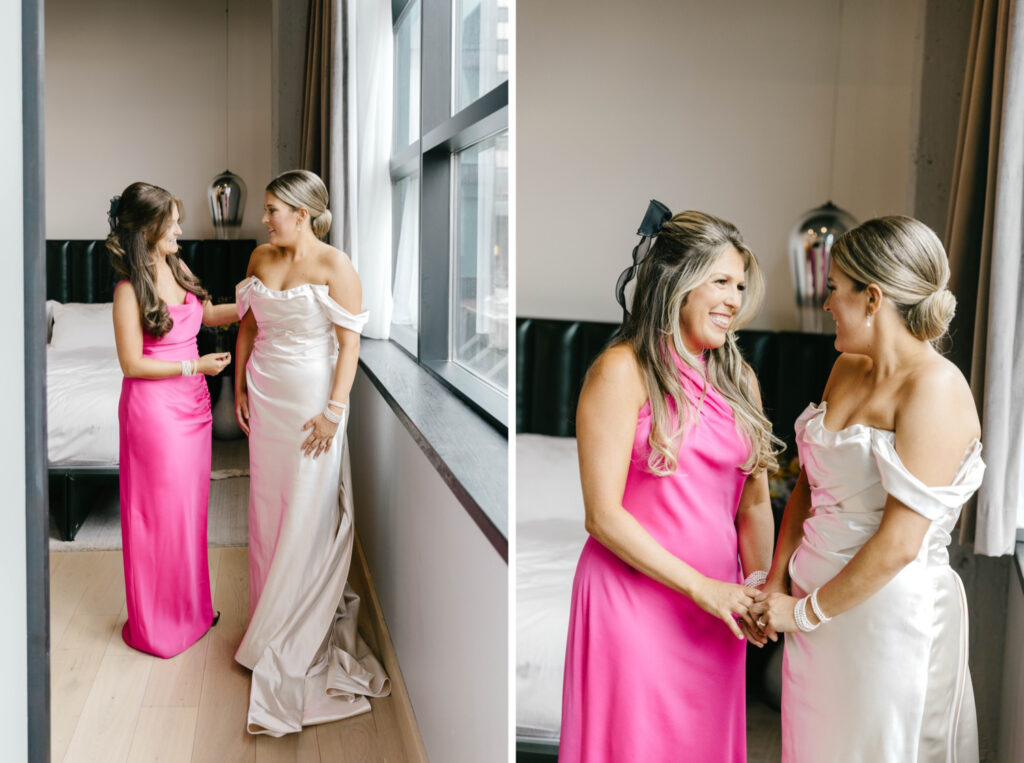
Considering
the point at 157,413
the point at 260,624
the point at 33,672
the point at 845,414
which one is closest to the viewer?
the point at 33,672

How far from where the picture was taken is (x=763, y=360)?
2.31 metres

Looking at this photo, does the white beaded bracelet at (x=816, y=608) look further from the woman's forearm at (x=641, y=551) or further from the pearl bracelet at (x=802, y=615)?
the woman's forearm at (x=641, y=551)

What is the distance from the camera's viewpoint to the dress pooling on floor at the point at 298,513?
1.75m

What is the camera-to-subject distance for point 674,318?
1.08 m

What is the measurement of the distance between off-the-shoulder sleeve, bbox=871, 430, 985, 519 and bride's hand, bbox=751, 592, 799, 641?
202 millimetres

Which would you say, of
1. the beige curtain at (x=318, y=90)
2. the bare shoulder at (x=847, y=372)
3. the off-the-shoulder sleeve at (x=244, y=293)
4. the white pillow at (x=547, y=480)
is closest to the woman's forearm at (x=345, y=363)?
the off-the-shoulder sleeve at (x=244, y=293)

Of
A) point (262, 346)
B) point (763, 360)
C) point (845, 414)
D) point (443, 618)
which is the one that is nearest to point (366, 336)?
point (262, 346)

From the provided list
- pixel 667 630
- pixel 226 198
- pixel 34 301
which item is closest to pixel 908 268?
pixel 667 630

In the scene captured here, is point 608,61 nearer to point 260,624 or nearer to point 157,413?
point 157,413

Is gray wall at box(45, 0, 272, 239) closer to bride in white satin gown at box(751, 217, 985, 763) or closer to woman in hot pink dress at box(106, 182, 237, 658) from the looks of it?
woman in hot pink dress at box(106, 182, 237, 658)

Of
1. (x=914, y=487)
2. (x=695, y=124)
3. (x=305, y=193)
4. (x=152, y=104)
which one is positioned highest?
(x=695, y=124)

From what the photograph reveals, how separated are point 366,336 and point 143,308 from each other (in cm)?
107

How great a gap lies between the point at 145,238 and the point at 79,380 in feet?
0.90

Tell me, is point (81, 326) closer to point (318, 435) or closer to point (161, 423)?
point (161, 423)
